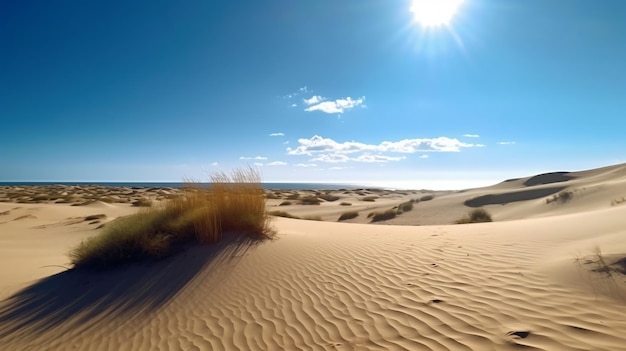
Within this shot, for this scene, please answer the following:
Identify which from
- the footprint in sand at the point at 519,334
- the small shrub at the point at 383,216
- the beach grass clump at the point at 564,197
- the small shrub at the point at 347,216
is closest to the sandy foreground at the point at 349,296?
the footprint in sand at the point at 519,334

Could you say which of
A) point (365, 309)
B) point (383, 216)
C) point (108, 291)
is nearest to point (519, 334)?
point (365, 309)

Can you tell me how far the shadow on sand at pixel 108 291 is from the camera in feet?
15.3

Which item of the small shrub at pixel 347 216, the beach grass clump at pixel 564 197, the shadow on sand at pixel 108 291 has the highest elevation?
the beach grass clump at pixel 564 197

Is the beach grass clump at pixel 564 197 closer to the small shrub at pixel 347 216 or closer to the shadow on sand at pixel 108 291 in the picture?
the small shrub at pixel 347 216

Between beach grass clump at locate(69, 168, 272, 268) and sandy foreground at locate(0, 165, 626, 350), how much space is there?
332mm

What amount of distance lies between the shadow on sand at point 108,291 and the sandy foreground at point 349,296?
3 centimetres

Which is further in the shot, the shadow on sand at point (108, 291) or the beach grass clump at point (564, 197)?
the beach grass clump at point (564, 197)

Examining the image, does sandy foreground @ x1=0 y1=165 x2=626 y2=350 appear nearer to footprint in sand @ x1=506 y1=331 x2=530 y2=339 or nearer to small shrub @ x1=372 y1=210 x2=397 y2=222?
footprint in sand @ x1=506 y1=331 x2=530 y2=339

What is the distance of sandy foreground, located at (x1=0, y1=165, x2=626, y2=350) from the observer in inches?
129

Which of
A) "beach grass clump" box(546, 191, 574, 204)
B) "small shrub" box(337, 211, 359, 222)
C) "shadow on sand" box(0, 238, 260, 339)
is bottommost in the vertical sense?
"shadow on sand" box(0, 238, 260, 339)

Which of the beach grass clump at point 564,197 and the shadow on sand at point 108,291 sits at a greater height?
the beach grass clump at point 564,197

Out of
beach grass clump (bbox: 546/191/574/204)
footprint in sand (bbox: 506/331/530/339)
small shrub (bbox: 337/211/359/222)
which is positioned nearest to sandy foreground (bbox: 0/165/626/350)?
footprint in sand (bbox: 506/331/530/339)

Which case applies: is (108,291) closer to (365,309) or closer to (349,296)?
(349,296)

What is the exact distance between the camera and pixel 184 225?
6793 mm
